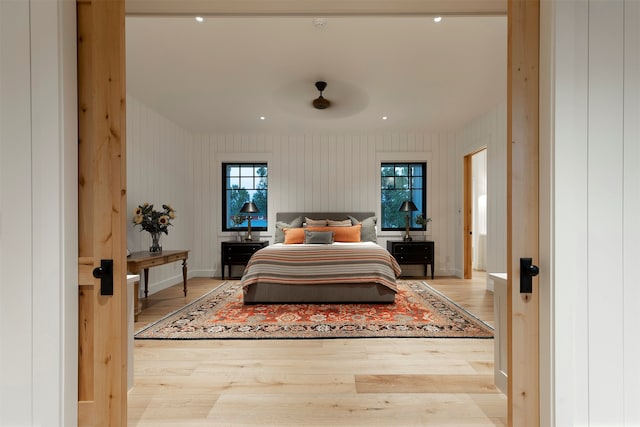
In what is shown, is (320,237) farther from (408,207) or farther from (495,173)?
(495,173)

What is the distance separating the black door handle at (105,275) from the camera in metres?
1.27

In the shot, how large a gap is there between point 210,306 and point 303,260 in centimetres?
123

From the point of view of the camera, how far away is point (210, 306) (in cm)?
380

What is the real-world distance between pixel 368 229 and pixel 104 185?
462 centimetres

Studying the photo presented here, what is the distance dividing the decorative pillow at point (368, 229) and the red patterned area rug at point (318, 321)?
1.55 m

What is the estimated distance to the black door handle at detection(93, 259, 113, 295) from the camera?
1271mm

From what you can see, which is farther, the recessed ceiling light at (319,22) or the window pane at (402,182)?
the window pane at (402,182)

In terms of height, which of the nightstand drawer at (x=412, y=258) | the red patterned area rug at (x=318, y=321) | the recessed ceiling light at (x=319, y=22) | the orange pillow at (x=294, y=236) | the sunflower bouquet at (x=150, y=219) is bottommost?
the red patterned area rug at (x=318, y=321)

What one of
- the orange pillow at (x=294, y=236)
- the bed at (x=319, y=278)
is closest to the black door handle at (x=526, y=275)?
the bed at (x=319, y=278)
